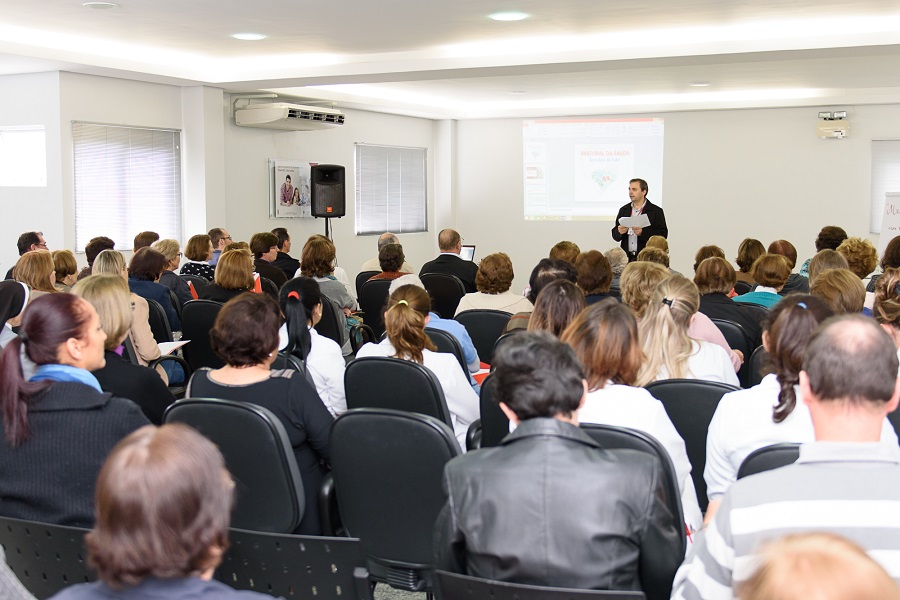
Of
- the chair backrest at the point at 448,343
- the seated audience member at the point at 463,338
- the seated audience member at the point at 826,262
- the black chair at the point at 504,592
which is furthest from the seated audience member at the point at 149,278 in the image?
the black chair at the point at 504,592

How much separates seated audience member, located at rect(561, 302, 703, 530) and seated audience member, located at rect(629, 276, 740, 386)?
414mm

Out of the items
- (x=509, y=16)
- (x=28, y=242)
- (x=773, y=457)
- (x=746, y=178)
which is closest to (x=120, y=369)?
(x=773, y=457)

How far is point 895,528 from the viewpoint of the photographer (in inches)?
57.0

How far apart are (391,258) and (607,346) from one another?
4.25 metres

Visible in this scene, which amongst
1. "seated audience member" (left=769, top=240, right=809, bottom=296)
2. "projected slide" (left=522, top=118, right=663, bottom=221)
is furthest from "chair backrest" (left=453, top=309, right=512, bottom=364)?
"projected slide" (left=522, top=118, right=663, bottom=221)

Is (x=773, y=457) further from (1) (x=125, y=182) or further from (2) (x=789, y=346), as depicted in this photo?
(1) (x=125, y=182)

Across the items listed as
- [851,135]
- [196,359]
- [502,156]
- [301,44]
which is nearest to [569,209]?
[502,156]

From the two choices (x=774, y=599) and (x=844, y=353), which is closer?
(x=774, y=599)

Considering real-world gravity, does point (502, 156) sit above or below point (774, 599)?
above

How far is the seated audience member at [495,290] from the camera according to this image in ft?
17.8

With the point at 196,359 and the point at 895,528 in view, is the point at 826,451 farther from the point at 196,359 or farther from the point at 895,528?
the point at 196,359

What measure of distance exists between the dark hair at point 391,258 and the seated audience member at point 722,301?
264 cm

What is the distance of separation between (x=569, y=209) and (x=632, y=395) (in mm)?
10794

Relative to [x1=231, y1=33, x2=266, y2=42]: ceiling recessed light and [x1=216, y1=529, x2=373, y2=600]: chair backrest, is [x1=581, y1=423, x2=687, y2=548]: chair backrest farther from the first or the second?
[x1=231, y1=33, x2=266, y2=42]: ceiling recessed light
